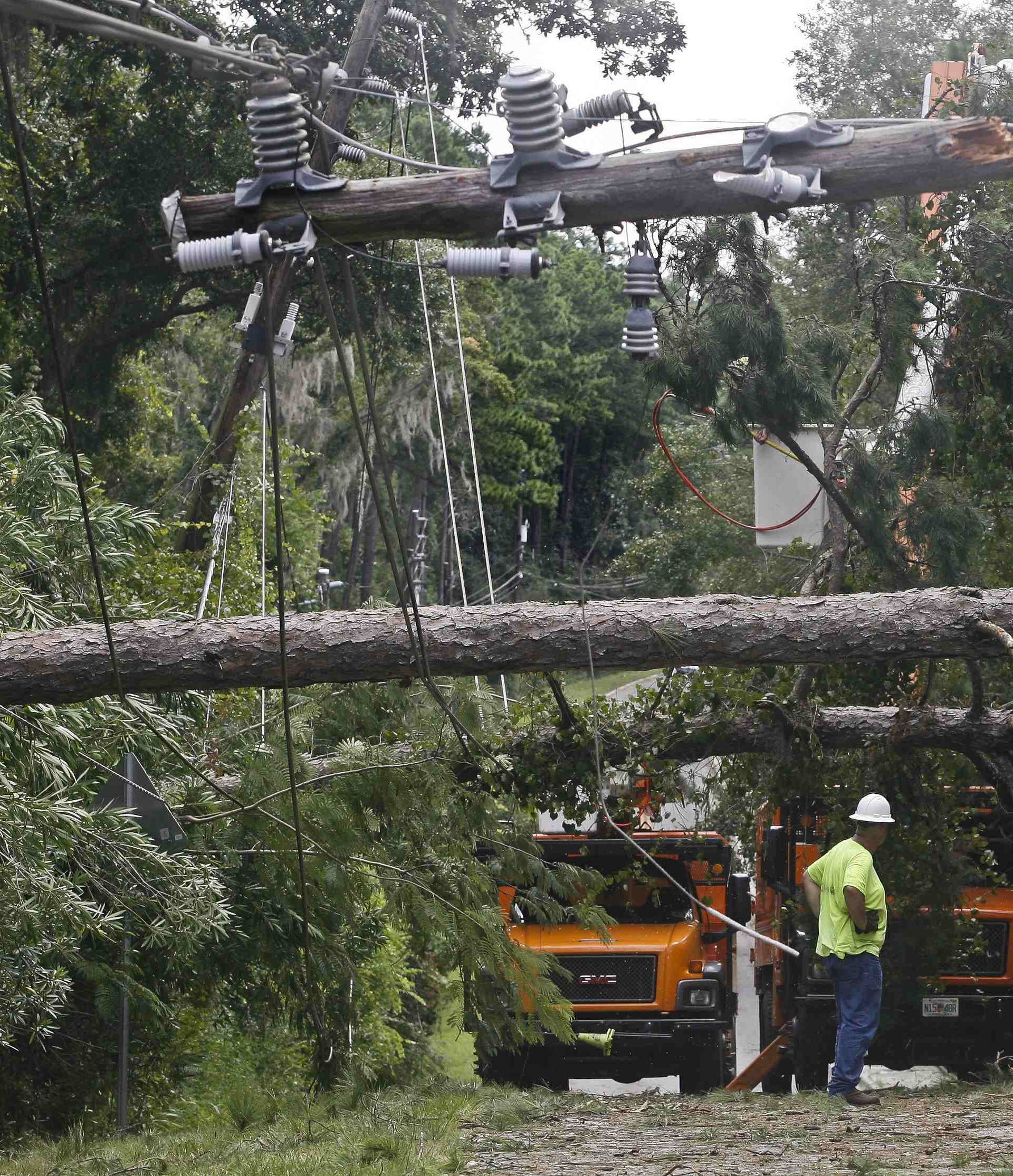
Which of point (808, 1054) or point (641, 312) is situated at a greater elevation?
point (641, 312)

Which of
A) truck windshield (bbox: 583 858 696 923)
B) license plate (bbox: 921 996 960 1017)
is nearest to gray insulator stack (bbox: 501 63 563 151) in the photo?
truck windshield (bbox: 583 858 696 923)

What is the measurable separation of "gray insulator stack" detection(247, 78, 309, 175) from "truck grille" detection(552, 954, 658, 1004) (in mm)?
7601

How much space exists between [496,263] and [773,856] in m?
6.92

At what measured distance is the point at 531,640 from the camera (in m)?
8.59

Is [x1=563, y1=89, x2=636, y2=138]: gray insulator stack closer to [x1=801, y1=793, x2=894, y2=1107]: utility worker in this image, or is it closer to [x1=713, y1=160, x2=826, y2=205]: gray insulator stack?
[x1=713, y1=160, x2=826, y2=205]: gray insulator stack

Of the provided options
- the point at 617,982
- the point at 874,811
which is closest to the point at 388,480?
the point at 874,811

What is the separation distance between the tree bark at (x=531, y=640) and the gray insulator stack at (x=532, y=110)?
344 centimetres

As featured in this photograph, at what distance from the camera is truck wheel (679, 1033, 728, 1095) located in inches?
468

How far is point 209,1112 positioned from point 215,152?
11.6 metres

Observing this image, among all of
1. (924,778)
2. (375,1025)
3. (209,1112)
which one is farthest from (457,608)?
(375,1025)

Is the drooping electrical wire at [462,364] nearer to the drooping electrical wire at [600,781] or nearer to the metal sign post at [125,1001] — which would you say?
the drooping electrical wire at [600,781]

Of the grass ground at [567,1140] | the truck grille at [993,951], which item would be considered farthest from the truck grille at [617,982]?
the truck grille at [993,951]

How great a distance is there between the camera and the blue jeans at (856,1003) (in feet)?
29.9

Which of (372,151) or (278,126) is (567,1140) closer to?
(372,151)
